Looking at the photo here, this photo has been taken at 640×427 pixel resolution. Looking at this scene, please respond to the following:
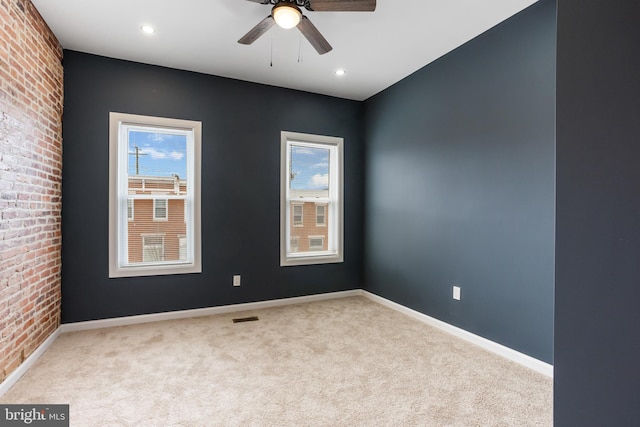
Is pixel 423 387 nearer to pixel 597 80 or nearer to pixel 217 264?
pixel 597 80

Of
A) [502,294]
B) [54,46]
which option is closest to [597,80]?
[502,294]

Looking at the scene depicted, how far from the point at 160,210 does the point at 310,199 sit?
186 centimetres

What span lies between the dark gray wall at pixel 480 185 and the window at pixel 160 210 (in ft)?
8.77

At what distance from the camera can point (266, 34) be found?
2.84 meters

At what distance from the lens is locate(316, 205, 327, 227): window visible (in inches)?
174

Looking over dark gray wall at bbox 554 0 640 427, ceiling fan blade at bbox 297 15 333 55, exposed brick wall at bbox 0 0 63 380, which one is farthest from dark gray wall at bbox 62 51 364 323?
dark gray wall at bbox 554 0 640 427

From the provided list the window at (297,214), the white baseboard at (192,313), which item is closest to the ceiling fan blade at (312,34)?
the window at (297,214)

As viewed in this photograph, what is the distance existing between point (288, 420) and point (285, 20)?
8.40ft

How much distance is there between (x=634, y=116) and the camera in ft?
2.36

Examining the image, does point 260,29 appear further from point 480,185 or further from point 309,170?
point 480,185

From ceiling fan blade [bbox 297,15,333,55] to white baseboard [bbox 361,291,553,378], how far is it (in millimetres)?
2838

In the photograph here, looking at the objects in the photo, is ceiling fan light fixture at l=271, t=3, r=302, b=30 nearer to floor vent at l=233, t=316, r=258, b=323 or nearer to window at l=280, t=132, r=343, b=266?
window at l=280, t=132, r=343, b=266

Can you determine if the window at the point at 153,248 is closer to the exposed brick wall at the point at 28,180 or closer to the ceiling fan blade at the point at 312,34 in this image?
the exposed brick wall at the point at 28,180

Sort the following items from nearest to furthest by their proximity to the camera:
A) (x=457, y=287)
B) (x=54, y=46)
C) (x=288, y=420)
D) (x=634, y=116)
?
(x=634, y=116) → (x=288, y=420) → (x=54, y=46) → (x=457, y=287)
